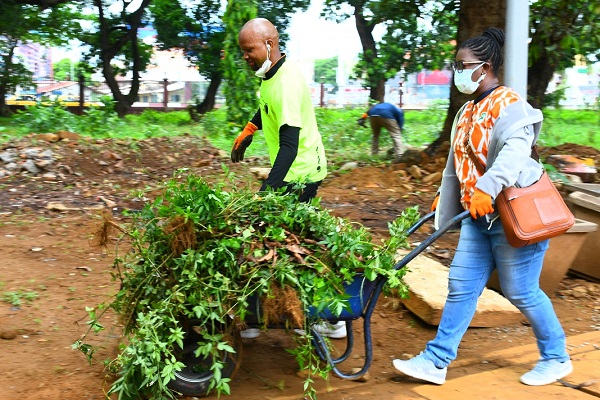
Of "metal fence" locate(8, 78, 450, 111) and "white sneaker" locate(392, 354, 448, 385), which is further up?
"metal fence" locate(8, 78, 450, 111)

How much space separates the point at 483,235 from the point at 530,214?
0.36 meters

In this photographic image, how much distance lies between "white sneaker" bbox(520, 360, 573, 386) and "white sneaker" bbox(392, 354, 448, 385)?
500 millimetres

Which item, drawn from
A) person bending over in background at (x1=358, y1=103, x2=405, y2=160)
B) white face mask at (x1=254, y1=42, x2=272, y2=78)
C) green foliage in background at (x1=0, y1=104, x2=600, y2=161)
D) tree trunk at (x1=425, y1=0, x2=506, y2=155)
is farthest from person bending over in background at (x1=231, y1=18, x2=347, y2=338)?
person bending over in background at (x1=358, y1=103, x2=405, y2=160)

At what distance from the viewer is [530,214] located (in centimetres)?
407

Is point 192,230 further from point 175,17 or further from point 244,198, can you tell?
point 175,17

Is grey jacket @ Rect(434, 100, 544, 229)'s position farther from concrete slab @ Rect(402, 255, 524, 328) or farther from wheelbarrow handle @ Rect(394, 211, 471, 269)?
concrete slab @ Rect(402, 255, 524, 328)

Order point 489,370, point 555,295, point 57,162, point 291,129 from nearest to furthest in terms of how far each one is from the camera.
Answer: point 291,129
point 489,370
point 555,295
point 57,162

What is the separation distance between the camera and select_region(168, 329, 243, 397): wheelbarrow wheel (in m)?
3.99

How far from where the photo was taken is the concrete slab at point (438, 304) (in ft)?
17.8

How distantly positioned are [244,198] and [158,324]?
78cm

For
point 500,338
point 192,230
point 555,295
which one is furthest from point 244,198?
point 555,295

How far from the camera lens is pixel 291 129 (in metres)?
4.39

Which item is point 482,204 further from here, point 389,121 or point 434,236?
point 389,121

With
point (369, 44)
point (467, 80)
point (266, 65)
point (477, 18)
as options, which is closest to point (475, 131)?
point (467, 80)
